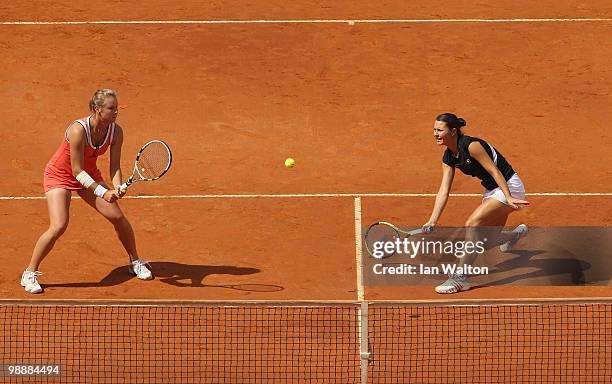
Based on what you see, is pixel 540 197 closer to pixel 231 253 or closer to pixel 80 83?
pixel 231 253

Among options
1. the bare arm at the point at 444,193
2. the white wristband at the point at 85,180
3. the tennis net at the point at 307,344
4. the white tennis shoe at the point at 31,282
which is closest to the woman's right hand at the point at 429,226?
the bare arm at the point at 444,193

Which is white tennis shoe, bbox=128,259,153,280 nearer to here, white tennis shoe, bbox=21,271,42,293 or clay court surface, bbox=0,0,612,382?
clay court surface, bbox=0,0,612,382

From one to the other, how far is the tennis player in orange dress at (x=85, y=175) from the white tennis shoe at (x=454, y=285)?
3185 millimetres

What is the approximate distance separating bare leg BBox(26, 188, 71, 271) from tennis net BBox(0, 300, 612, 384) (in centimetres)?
58

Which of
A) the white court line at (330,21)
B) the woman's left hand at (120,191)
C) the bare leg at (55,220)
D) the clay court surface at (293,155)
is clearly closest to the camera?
the clay court surface at (293,155)

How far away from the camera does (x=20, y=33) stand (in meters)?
18.9

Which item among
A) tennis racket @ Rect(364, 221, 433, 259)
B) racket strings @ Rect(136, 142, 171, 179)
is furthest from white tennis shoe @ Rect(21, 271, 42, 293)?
tennis racket @ Rect(364, 221, 433, 259)

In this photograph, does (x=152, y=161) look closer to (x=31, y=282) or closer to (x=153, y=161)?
(x=153, y=161)

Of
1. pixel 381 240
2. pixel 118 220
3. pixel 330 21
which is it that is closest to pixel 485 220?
pixel 381 240

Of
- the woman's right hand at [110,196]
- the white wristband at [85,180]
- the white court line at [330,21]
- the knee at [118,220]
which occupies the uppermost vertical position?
the white court line at [330,21]

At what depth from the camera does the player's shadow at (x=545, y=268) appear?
12.6m

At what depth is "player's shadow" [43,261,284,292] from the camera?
41.0ft

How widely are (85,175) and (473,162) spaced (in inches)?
148

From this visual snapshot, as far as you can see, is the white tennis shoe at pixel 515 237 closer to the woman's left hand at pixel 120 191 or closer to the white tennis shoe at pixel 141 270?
the white tennis shoe at pixel 141 270
